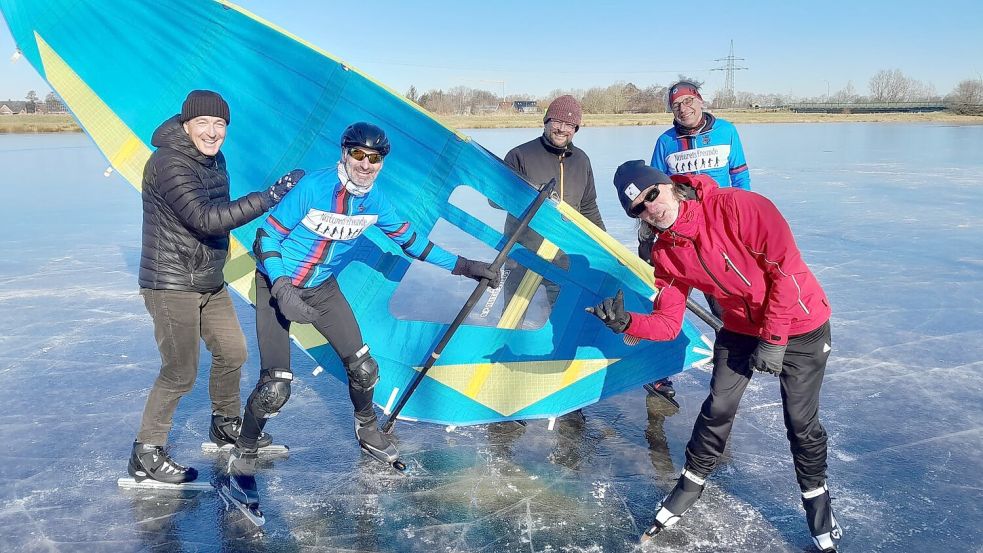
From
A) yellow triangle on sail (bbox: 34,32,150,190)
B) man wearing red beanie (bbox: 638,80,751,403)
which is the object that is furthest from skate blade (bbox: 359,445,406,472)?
yellow triangle on sail (bbox: 34,32,150,190)

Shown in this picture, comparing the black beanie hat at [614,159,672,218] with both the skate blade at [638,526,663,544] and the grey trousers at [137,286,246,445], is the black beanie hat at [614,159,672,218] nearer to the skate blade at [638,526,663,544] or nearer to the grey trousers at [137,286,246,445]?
the skate blade at [638,526,663,544]

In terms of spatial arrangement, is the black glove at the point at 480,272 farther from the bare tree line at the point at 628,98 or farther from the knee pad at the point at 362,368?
the bare tree line at the point at 628,98

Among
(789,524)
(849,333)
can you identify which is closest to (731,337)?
(789,524)

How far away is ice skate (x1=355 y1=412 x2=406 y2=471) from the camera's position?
151 inches

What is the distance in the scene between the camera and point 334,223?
3.37 metres

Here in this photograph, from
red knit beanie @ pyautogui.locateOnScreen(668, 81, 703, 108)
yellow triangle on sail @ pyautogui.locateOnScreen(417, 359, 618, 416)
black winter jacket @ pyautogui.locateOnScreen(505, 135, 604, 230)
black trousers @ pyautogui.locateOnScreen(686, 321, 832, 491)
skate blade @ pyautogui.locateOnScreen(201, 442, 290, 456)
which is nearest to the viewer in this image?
black trousers @ pyautogui.locateOnScreen(686, 321, 832, 491)

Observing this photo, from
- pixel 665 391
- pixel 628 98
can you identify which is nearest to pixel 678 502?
pixel 665 391

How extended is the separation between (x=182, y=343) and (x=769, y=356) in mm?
2735

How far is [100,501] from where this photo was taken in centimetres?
349

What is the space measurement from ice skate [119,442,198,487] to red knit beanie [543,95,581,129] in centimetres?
292

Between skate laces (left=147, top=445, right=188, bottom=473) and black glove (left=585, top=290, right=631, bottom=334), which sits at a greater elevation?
black glove (left=585, top=290, right=631, bottom=334)

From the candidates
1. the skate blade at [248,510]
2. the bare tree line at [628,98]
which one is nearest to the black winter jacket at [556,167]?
the skate blade at [248,510]

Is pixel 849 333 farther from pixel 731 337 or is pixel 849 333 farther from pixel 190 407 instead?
pixel 190 407

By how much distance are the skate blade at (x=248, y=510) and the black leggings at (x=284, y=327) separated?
0.93 ft
